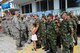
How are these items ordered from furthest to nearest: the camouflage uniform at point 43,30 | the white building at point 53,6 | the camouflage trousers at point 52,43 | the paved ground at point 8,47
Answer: the white building at point 53,6
the paved ground at point 8,47
the camouflage uniform at point 43,30
the camouflage trousers at point 52,43

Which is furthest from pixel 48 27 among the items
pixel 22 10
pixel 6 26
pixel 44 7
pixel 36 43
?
pixel 22 10

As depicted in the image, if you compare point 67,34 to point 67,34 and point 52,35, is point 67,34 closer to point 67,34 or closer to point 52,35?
point 67,34

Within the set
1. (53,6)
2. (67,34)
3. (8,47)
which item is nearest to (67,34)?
(67,34)

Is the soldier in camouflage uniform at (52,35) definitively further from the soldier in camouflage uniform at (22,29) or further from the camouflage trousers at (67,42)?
the soldier in camouflage uniform at (22,29)

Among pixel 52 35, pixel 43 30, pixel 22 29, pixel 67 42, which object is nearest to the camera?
pixel 67 42

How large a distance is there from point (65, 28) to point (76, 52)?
2068mm

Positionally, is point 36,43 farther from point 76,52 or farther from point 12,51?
point 76,52

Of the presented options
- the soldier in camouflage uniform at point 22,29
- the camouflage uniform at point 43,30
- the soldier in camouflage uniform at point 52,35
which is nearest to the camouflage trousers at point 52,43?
the soldier in camouflage uniform at point 52,35

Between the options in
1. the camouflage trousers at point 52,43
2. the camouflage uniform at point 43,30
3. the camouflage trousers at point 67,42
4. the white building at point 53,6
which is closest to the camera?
the camouflage trousers at point 67,42

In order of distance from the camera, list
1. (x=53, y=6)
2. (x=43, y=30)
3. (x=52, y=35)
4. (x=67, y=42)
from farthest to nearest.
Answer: (x=53, y=6) < (x=43, y=30) < (x=52, y=35) < (x=67, y=42)

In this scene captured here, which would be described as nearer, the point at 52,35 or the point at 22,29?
the point at 52,35

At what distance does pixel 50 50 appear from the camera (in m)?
10.5

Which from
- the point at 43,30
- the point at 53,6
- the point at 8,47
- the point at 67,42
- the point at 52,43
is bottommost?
the point at 8,47

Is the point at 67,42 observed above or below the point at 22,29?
below
